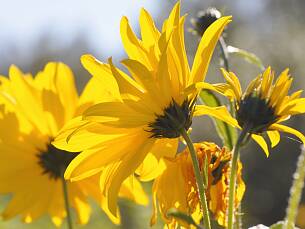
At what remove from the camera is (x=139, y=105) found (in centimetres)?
118

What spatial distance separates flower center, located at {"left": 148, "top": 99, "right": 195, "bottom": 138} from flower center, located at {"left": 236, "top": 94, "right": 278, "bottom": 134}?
5.1 inches

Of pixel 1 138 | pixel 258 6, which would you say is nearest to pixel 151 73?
pixel 1 138

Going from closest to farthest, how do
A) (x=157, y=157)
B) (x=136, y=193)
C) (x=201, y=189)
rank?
(x=201, y=189) < (x=157, y=157) < (x=136, y=193)

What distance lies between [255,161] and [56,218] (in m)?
8.65

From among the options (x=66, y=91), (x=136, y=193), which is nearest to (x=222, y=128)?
(x=136, y=193)

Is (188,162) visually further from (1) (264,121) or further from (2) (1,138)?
(2) (1,138)

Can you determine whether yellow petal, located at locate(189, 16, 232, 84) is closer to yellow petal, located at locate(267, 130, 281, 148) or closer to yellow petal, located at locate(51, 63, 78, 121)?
yellow petal, located at locate(267, 130, 281, 148)

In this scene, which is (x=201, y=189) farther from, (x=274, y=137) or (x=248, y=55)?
(x=248, y=55)

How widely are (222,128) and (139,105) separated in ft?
0.63

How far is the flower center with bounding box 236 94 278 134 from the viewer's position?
109cm

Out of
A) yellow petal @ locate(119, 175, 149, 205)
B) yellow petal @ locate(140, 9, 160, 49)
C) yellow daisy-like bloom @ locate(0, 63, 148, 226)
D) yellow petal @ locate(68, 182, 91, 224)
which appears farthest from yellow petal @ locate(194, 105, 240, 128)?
yellow petal @ locate(68, 182, 91, 224)

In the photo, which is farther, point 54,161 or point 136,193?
point 54,161

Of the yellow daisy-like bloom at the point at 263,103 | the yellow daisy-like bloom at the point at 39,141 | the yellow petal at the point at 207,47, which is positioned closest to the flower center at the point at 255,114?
the yellow daisy-like bloom at the point at 263,103

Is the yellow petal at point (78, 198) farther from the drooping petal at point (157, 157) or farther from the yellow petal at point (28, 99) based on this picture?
the drooping petal at point (157, 157)
